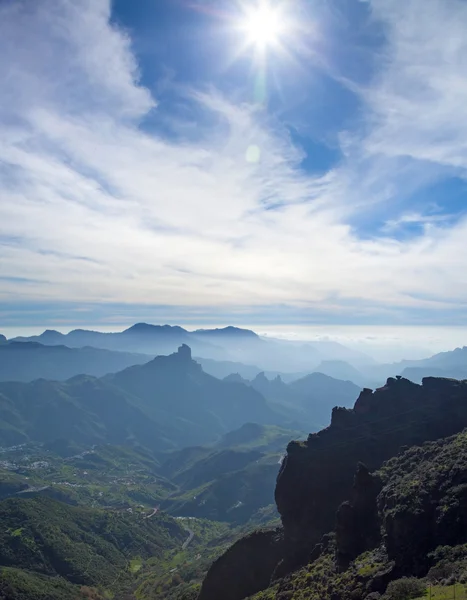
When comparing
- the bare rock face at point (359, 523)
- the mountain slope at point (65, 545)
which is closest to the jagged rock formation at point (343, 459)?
the bare rock face at point (359, 523)

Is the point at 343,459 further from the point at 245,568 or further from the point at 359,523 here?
the point at 245,568

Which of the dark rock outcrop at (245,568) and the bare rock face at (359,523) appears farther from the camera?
the dark rock outcrop at (245,568)

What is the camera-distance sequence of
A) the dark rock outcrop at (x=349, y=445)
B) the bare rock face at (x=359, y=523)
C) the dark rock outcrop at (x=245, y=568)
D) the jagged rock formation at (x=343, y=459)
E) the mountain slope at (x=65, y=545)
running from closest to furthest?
the bare rock face at (x=359, y=523) < the jagged rock formation at (x=343, y=459) < the dark rock outcrop at (x=349, y=445) < the dark rock outcrop at (x=245, y=568) < the mountain slope at (x=65, y=545)

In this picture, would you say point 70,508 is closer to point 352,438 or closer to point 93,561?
point 93,561

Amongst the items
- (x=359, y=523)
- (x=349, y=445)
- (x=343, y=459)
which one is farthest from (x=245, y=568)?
(x=359, y=523)

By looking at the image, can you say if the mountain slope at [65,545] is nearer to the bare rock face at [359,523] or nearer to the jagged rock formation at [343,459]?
the jagged rock formation at [343,459]

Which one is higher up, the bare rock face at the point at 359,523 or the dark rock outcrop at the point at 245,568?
the bare rock face at the point at 359,523

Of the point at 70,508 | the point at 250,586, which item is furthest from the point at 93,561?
the point at 250,586
